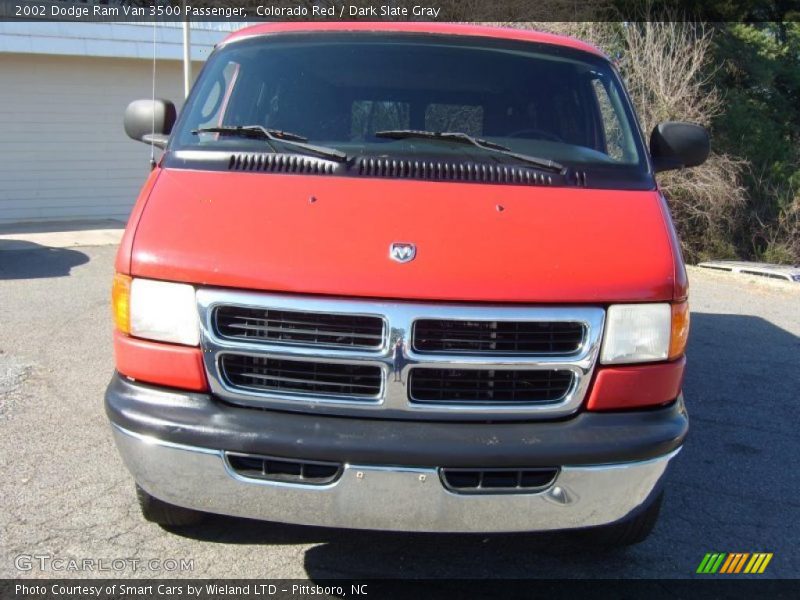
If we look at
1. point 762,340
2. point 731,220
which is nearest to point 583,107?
point 762,340

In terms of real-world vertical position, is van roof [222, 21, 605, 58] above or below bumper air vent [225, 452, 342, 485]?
above

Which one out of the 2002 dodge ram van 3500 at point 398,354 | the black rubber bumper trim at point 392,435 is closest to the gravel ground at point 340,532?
the 2002 dodge ram van 3500 at point 398,354

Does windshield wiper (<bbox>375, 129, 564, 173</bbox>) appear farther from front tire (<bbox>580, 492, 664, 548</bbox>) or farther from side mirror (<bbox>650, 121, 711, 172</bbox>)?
front tire (<bbox>580, 492, 664, 548</bbox>)

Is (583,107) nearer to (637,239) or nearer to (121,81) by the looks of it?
(637,239)

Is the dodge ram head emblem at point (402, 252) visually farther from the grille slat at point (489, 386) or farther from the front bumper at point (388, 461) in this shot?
the front bumper at point (388, 461)

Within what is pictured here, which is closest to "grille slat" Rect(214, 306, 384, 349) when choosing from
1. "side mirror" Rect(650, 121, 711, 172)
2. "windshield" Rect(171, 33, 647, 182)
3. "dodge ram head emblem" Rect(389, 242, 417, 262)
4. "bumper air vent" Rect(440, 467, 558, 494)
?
"dodge ram head emblem" Rect(389, 242, 417, 262)

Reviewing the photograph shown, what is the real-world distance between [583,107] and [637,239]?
1.31m

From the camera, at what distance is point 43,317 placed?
7695 millimetres

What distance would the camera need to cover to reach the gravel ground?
3.68 meters

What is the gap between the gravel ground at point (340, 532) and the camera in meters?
3.68

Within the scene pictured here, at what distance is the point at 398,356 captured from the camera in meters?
3.01

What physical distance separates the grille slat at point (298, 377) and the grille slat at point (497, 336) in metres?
0.24

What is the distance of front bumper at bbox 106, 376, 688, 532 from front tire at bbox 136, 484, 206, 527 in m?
0.48
